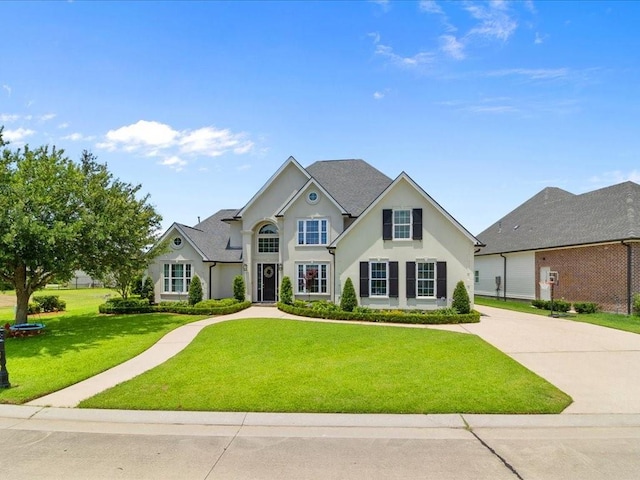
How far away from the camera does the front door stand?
987 inches

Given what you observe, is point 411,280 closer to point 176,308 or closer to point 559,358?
point 559,358

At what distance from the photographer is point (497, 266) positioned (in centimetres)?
3044

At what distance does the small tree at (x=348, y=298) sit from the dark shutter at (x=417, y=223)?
13.8ft

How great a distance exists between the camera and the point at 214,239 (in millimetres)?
26953

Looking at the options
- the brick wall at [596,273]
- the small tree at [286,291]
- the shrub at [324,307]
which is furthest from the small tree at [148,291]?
the brick wall at [596,273]

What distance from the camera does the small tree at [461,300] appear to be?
1878cm

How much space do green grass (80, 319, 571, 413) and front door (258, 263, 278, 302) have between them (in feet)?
39.3

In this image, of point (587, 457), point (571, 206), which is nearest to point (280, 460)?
point (587, 457)

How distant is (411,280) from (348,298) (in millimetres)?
3421

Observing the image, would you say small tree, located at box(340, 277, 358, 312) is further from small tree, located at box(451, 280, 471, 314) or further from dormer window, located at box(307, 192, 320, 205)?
dormer window, located at box(307, 192, 320, 205)

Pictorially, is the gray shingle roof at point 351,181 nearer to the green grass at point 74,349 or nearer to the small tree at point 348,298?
the small tree at point 348,298

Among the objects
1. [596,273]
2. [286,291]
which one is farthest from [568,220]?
[286,291]

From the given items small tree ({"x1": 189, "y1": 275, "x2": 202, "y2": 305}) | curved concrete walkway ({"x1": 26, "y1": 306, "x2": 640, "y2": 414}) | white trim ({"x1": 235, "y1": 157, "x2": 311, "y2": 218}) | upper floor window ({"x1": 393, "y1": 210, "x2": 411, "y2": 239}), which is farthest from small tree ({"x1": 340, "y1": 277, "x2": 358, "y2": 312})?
small tree ({"x1": 189, "y1": 275, "x2": 202, "y2": 305})

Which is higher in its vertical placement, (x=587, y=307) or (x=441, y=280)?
(x=441, y=280)
